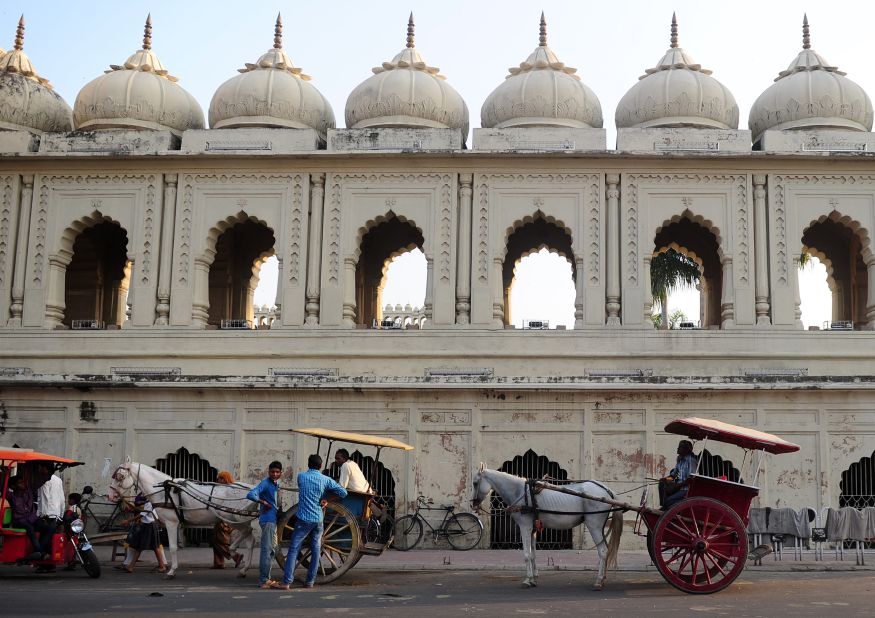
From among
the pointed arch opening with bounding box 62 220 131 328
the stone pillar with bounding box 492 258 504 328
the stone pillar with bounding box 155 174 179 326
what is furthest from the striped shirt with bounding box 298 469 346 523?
the pointed arch opening with bounding box 62 220 131 328

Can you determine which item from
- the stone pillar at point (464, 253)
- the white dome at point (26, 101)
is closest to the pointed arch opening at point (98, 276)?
the white dome at point (26, 101)

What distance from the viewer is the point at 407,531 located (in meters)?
18.6

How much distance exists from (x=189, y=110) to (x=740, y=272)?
11.0 meters

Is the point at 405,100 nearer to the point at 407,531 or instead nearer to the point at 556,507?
the point at 407,531

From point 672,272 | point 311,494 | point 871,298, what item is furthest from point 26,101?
point 672,272

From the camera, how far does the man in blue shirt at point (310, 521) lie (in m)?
12.3

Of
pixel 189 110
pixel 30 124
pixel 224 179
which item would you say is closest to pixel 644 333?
pixel 224 179

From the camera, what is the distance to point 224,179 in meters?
21.1

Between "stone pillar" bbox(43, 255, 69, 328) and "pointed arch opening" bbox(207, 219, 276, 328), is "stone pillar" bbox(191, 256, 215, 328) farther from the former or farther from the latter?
"pointed arch opening" bbox(207, 219, 276, 328)

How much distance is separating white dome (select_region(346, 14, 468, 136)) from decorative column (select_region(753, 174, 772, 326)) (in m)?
5.72

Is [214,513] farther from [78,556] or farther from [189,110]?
[189,110]

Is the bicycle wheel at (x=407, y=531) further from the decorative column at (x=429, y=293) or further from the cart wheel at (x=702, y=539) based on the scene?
the cart wheel at (x=702, y=539)

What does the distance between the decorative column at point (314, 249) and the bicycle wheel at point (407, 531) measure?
3.90m

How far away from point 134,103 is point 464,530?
1039cm
